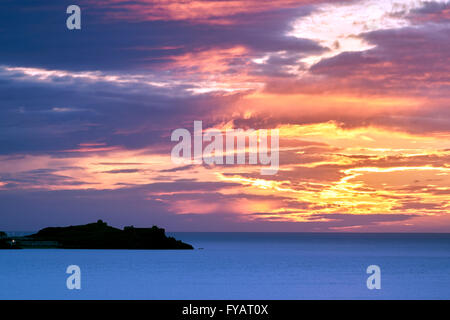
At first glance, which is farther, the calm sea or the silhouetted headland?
the silhouetted headland

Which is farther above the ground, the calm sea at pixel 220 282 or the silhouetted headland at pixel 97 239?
the silhouetted headland at pixel 97 239

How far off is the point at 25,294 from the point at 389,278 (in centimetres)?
5199

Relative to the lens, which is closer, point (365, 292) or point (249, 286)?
point (365, 292)

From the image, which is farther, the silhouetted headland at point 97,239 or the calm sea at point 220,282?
the silhouetted headland at point 97,239

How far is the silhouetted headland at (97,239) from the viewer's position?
172 meters

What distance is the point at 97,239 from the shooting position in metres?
178

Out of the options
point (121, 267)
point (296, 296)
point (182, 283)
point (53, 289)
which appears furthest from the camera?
point (121, 267)

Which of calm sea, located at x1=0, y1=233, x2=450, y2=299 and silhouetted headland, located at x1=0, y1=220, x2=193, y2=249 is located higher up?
silhouetted headland, located at x1=0, y1=220, x2=193, y2=249

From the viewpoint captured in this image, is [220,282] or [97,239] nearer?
[220,282]

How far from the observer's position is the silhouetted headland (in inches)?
6790
